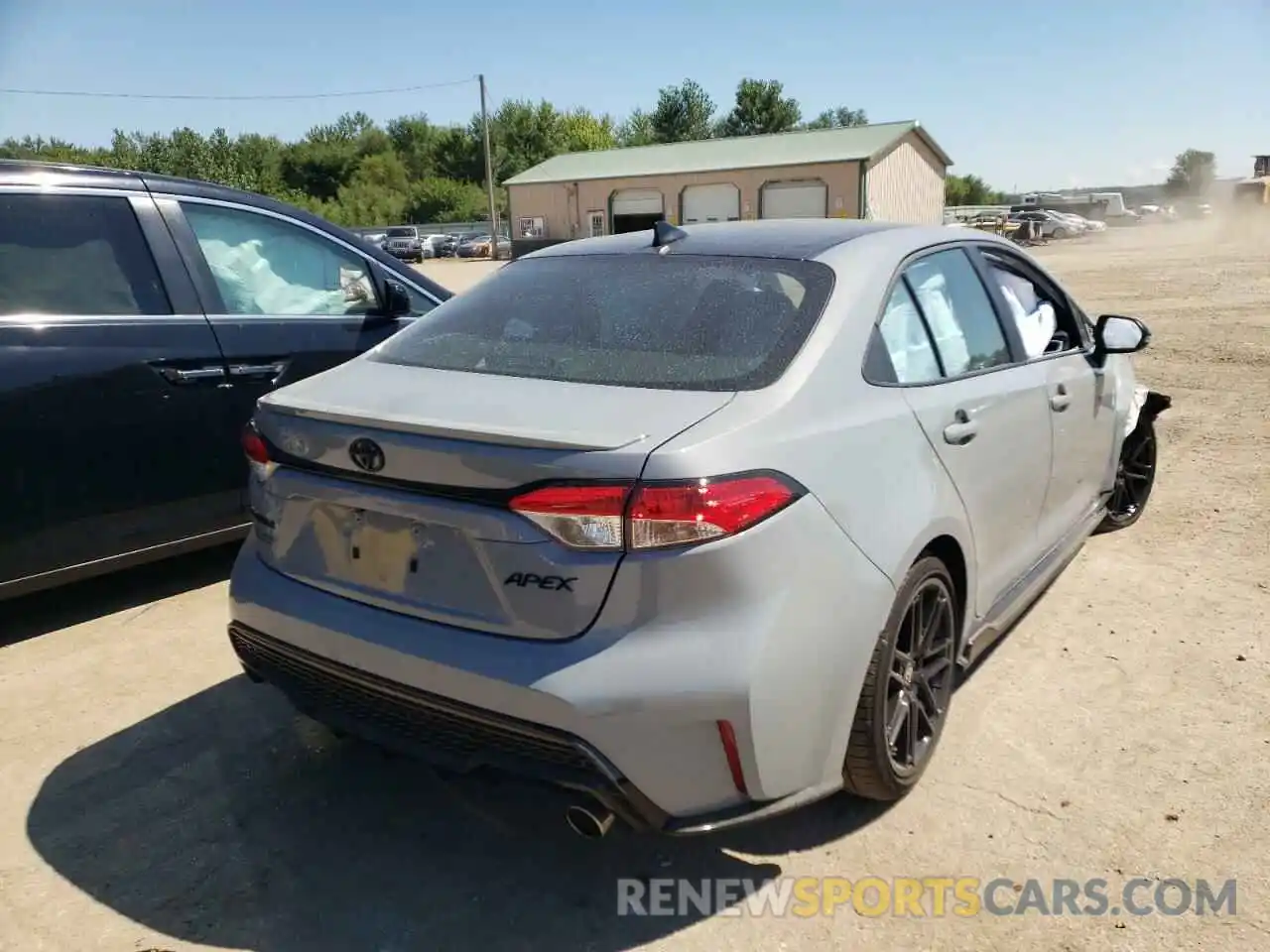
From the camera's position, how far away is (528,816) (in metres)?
2.65

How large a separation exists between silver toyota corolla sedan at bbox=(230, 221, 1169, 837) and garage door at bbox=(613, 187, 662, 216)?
143 ft

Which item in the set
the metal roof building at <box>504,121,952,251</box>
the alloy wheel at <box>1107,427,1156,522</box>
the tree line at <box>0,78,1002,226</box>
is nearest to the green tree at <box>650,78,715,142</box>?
the tree line at <box>0,78,1002,226</box>

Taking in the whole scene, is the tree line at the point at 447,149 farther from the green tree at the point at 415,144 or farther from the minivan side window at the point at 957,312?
the minivan side window at the point at 957,312

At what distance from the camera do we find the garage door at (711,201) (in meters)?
42.5

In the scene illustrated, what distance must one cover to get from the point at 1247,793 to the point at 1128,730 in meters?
0.39

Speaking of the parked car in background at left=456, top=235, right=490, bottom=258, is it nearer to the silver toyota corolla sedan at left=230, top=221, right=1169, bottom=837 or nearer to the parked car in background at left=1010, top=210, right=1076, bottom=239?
the parked car in background at left=1010, top=210, right=1076, bottom=239

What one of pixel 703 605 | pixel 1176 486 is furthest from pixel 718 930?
pixel 1176 486

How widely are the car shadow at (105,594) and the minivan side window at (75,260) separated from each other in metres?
1.30

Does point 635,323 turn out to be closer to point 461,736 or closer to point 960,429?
point 960,429

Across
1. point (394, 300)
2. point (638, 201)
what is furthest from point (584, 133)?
point (394, 300)

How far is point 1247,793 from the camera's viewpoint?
271 cm

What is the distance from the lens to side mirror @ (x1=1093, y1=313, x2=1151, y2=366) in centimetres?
394

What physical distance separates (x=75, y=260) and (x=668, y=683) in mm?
3213

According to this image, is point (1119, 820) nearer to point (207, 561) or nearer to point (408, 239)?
point (207, 561)
